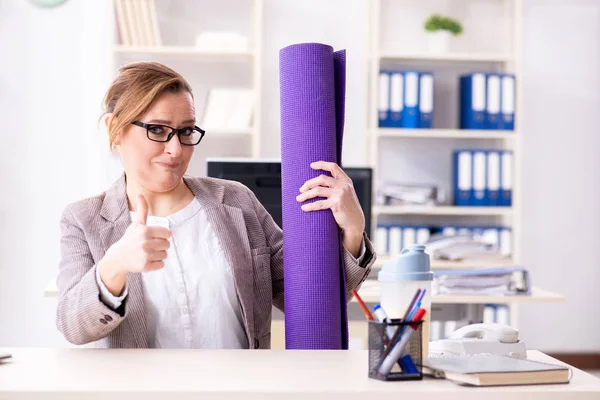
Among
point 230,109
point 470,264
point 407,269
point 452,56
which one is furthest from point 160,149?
point 452,56

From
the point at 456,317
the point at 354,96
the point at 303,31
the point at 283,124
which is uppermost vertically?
the point at 303,31

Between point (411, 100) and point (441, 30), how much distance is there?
491 millimetres

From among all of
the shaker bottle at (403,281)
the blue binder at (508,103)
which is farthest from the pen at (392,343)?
the blue binder at (508,103)

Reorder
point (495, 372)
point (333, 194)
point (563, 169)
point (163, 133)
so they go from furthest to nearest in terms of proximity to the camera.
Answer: point (563, 169), point (163, 133), point (333, 194), point (495, 372)

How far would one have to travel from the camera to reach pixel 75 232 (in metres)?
1.78

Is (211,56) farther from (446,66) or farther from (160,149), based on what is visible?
(160,149)

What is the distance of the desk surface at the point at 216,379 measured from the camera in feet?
3.80

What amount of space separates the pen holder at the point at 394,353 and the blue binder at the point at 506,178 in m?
3.51

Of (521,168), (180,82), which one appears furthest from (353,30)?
(180,82)

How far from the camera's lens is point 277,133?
16.3ft

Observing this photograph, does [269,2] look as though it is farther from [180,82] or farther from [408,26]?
[180,82]

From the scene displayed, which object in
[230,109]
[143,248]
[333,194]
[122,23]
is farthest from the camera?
[230,109]

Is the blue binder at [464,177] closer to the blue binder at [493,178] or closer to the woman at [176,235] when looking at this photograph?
the blue binder at [493,178]

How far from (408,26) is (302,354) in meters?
3.81
